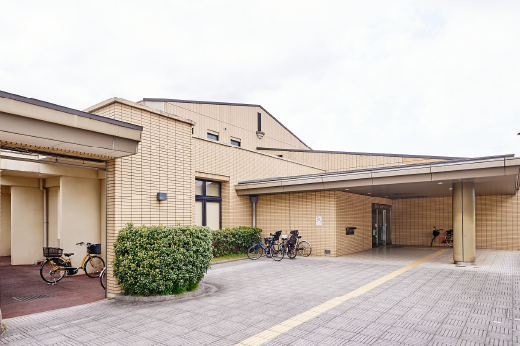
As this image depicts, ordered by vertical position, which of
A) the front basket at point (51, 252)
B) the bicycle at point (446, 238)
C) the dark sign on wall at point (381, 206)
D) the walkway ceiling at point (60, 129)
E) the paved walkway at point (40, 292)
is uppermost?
the walkway ceiling at point (60, 129)

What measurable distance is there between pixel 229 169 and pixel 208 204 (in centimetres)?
173

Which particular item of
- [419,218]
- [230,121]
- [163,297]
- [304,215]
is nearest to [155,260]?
[163,297]

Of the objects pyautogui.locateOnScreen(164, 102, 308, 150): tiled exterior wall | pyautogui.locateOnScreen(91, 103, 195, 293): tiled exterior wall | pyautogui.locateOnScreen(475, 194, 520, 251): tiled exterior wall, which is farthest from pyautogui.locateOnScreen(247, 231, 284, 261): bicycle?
pyautogui.locateOnScreen(475, 194, 520, 251): tiled exterior wall

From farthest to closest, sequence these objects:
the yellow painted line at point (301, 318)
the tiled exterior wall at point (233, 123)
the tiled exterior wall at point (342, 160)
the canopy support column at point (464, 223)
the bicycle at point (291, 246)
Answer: the tiled exterior wall at point (342, 160), the tiled exterior wall at point (233, 123), the bicycle at point (291, 246), the canopy support column at point (464, 223), the yellow painted line at point (301, 318)

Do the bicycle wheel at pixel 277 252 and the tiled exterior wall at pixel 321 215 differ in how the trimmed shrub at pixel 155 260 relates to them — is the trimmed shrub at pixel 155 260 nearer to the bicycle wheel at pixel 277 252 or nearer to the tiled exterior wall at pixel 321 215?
the bicycle wheel at pixel 277 252

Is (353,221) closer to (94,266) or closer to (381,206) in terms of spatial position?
(381,206)

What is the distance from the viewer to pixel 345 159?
20.2 metres

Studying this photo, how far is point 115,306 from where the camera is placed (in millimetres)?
6367

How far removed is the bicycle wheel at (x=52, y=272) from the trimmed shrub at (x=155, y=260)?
2.80 m

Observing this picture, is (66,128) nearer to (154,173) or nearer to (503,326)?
(154,173)

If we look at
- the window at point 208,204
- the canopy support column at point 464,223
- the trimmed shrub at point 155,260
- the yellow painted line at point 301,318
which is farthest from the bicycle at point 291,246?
the trimmed shrub at point 155,260

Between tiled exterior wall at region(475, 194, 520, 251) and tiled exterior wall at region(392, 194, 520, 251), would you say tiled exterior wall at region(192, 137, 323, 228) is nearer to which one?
tiled exterior wall at region(392, 194, 520, 251)

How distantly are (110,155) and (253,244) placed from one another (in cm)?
795

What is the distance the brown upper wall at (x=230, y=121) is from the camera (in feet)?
55.8
